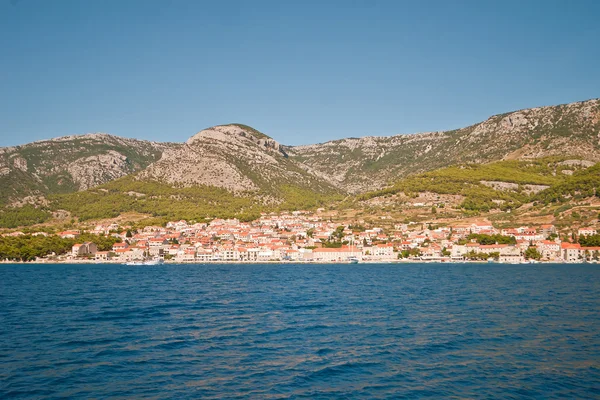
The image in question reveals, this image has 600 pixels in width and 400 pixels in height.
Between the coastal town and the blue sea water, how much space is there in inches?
2754

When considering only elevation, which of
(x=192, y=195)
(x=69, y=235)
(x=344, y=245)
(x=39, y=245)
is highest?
(x=192, y=195)

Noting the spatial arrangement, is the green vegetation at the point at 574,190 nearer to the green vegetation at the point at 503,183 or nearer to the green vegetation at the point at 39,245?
the green vegetation at the point at 503,183

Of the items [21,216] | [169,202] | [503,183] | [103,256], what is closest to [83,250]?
[103,256]

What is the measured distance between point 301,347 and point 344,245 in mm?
102037

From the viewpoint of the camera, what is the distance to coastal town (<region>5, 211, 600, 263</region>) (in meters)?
110

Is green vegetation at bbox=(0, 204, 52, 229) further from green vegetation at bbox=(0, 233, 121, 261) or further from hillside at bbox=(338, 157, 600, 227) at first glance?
hillside at bbox=(338, 157, 600, 227)

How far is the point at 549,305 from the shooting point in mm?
37312

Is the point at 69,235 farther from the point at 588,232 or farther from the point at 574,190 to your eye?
the point at 574,190

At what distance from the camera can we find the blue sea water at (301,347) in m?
17.5

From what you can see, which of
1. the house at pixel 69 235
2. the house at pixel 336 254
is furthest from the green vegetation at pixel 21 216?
the house at pixel 336 254

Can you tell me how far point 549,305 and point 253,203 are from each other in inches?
5769

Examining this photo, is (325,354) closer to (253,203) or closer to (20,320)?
(20,320)

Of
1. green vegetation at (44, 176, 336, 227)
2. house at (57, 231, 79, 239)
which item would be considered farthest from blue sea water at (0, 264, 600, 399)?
green vegetation at (44, 176, 336, 227)

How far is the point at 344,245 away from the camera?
125m
